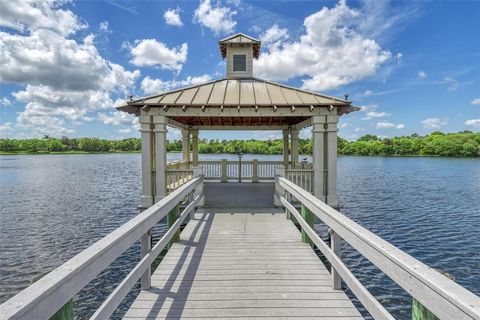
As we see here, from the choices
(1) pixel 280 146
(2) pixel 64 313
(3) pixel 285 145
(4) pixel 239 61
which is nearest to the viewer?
(2) pixel 64 313

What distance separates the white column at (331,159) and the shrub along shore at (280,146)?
2467 cm

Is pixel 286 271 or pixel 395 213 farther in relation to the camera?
pixel 395 213

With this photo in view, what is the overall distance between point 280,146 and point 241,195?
52.4 metres

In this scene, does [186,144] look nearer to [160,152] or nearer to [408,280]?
[160,152]

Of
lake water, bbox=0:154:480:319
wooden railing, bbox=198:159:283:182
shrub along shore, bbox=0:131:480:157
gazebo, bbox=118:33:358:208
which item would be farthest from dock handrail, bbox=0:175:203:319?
shrub along shore, bbox=0:131:480:157

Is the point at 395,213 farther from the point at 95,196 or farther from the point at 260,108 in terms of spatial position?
the point at 95,196

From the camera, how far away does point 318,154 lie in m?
8.73

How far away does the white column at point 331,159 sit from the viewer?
865 cm

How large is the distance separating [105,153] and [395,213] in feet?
432

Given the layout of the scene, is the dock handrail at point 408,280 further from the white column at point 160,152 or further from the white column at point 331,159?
the white column at point 160,152

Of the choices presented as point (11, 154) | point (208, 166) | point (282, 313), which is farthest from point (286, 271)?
point (11, 154)

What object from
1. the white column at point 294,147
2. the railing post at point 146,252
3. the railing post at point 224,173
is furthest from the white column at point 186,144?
the railing post at point 146,252

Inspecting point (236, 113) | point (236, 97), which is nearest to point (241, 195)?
point (236, 113)

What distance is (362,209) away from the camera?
47.7ft
